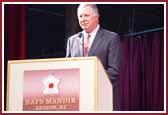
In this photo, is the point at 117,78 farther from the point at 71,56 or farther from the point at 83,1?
the point at 83,1

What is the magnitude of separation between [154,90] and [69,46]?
61 centimetres

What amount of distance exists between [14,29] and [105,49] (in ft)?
2.01

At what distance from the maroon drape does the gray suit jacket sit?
0.32 metres

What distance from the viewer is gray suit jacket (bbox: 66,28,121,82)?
3.12 m

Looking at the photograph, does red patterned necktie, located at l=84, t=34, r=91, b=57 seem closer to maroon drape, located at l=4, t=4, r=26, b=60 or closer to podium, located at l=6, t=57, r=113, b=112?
podium, located at l=6, t=57, r=113, b=112

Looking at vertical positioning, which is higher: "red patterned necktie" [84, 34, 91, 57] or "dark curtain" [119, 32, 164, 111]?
"red patterned necktie" [84, 34, 91, 57]

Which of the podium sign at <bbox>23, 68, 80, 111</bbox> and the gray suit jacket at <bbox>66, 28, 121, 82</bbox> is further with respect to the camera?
the gray suit jacket at <bbox>66, 28, 121, 82</bbox>

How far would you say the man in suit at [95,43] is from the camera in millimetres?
3125

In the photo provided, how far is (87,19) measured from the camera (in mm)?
3166

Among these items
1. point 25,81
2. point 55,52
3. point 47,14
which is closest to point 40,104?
point 25,81

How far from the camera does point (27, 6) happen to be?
10.7 feet

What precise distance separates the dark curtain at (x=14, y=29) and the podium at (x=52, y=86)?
19 centimetres

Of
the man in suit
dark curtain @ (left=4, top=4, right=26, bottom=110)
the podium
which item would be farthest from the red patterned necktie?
dark curtain @ (left=4, top=4, right=26, bottom=110)

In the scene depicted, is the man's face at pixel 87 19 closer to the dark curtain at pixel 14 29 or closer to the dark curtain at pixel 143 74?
the dark curtain at pixel 143 74
